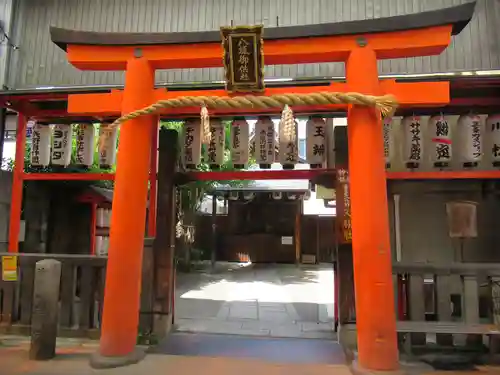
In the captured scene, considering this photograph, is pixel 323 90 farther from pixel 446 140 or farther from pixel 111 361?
pixel 111 361

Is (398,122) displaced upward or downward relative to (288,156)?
upward

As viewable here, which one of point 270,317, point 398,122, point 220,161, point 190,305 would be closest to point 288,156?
point 220,161

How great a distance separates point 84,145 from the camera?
Result: 650 cm

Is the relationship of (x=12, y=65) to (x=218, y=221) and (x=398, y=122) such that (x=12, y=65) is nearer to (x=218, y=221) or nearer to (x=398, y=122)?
(x=398, y=122)

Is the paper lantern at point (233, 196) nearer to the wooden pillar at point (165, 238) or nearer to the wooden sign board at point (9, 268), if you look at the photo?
the wooden pillar at point (165, 238)

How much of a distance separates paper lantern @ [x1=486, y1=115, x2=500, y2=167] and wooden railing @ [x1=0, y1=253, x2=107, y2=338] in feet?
20.8

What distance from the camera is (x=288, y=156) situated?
5816mm

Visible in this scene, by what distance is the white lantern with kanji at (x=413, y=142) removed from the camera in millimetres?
5879

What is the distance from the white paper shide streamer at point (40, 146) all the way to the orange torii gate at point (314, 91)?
236cm

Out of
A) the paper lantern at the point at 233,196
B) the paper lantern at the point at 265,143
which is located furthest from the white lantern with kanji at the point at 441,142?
the paper lantern at the point at 233,196

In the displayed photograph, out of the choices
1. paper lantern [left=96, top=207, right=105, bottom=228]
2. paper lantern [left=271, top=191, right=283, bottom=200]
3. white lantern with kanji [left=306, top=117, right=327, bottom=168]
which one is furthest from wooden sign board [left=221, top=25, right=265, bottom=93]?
paper lantern [left=271, top=191, right=283, bottom=200]

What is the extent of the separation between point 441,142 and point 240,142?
3295 millimetres

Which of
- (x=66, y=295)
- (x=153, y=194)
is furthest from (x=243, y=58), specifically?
(x=66, y=295)

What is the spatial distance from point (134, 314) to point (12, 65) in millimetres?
5710
